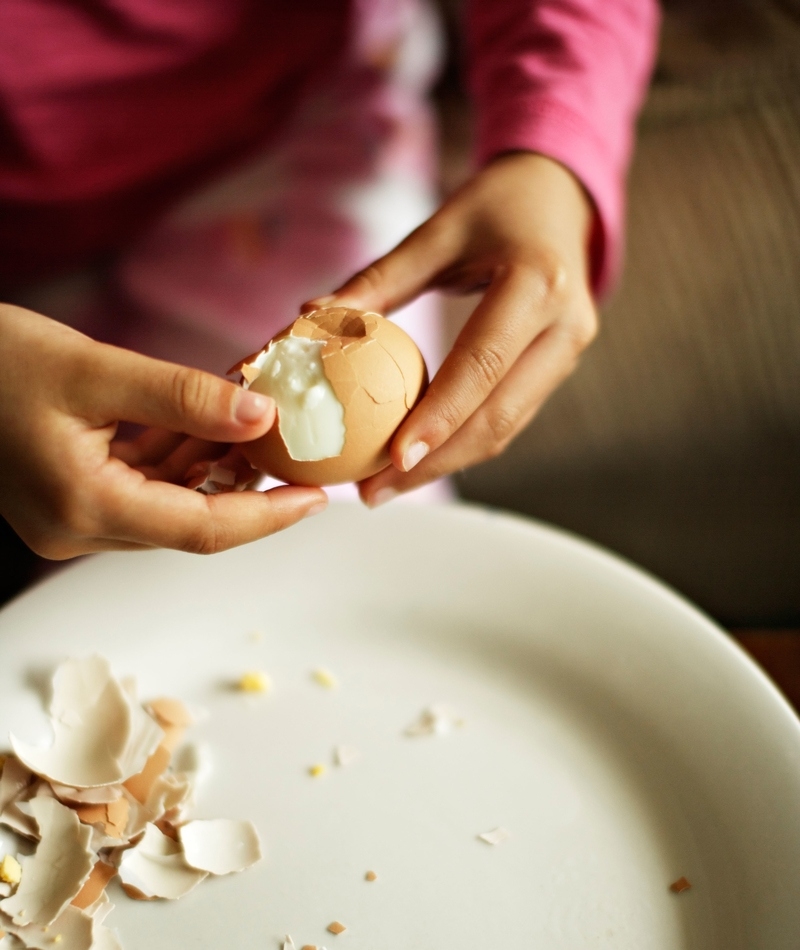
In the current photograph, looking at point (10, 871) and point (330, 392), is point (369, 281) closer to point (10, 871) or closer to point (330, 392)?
point (330, 392)

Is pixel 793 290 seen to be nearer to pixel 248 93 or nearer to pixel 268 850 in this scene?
pixel 248 93

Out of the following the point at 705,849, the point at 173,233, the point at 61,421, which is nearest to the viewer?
the point at 61,421

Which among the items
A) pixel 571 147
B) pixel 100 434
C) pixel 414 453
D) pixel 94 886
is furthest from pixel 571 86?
pixel 94 886

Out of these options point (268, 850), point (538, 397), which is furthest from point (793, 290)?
point (268, 850)

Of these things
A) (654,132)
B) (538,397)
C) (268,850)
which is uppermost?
(654,132)

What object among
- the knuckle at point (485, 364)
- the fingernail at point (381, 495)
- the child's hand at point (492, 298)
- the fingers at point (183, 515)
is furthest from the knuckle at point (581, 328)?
the fingers at point (183, 515)

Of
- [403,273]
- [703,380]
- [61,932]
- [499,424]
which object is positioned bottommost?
[61,932]
